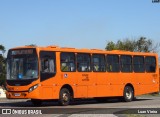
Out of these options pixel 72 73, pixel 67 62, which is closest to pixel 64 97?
pixel 72 73

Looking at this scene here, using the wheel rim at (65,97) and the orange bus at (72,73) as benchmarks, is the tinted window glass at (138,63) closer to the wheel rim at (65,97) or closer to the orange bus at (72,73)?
the orange bus at (72,73)

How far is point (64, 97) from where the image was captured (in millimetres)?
26328

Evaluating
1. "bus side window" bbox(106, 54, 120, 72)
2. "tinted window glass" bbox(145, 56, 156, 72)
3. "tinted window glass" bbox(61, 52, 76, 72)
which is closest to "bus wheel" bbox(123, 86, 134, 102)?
"bus side window" bbox(106, 54, 120, 72)

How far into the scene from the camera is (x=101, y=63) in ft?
95.0

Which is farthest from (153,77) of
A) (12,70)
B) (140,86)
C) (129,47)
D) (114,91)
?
(129,47)

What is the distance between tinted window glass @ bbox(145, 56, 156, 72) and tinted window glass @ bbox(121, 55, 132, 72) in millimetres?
1766

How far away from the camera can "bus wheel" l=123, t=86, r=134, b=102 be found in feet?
102

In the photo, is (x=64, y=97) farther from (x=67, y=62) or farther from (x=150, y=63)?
(x=150, y=63)

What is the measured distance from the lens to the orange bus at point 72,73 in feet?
82.4

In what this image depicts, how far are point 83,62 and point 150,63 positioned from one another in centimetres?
682

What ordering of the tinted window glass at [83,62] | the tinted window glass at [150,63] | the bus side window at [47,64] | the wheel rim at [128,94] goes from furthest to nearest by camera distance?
the tinted window glass at [150,63], the wheel rim at [128,94], the tinted window glass at [83,62], the bus side window at [47,64]

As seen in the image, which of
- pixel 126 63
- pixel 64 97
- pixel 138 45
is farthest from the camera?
pixel 138 45

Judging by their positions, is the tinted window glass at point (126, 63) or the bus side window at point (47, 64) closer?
the bus side window at point (47, 64)

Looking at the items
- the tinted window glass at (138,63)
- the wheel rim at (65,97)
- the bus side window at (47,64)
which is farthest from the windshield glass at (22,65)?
the tinted window glass at (138,63)
